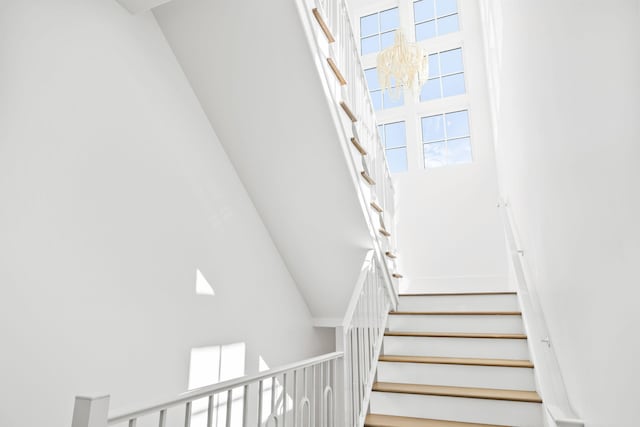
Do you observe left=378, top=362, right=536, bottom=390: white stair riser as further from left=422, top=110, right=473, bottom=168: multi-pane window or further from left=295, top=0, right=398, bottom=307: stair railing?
left=422, top=110, right=473, bottom=168: multi-pane window

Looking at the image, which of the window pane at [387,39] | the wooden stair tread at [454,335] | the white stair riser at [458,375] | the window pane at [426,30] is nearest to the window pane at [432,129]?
the window pane at [426,30]

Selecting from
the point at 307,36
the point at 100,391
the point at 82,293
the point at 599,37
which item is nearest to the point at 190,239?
the point at 82,293

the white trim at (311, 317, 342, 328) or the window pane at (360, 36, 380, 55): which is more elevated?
the window pane at (360, 36, 380, 55)

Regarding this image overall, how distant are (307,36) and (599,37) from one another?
1.56 meters

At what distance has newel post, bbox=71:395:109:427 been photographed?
3.19 feet

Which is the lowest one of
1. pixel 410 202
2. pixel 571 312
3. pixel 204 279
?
pixel 571 312

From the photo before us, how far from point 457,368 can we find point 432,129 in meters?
3.33

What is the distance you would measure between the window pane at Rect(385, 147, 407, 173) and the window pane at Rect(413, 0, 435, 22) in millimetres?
1863

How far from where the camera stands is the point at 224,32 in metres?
2.31

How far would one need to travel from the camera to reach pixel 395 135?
5.44m

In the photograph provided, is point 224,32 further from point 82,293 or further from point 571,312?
point 571,312

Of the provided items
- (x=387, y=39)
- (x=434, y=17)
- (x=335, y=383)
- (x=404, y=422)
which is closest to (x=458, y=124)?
(x=434, y=17)

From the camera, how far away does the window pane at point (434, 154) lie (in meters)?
5.12

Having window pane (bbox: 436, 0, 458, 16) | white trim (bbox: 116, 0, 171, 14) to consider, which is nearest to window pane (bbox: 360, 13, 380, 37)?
window pane (bbox: 436, 0, 458, 16)
